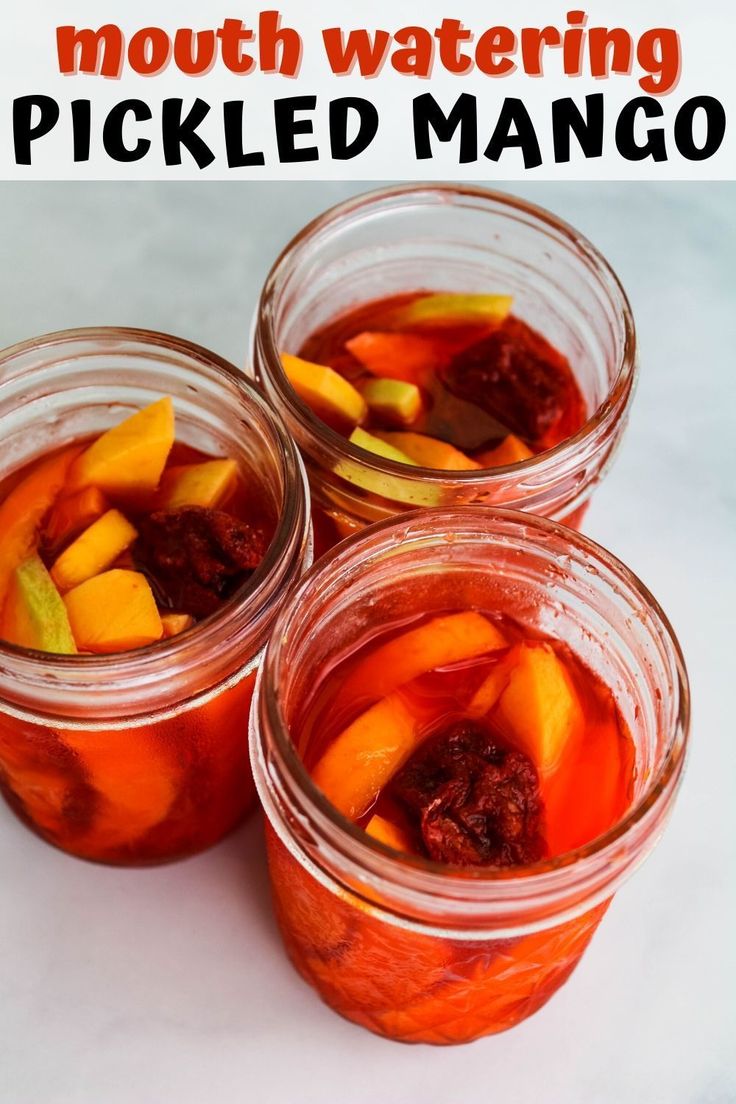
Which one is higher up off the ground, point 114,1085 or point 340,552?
point 340,552

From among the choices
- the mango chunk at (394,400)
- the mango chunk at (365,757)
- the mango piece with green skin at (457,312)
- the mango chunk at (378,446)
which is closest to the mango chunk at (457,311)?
the mango piece with green skin at (457,312)

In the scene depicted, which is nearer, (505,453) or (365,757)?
(365,757)

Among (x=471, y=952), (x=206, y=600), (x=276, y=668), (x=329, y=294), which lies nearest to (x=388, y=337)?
(x=329, y=294)

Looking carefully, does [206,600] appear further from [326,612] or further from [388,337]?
[388,337]

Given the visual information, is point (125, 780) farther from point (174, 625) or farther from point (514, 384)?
point (514, 384)

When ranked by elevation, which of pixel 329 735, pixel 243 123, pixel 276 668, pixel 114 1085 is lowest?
pixel 114 1085

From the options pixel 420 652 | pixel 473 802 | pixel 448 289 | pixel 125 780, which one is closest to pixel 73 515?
pixel 125 780

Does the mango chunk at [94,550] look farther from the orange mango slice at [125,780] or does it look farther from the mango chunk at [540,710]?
the mango chunk at [540,710]
